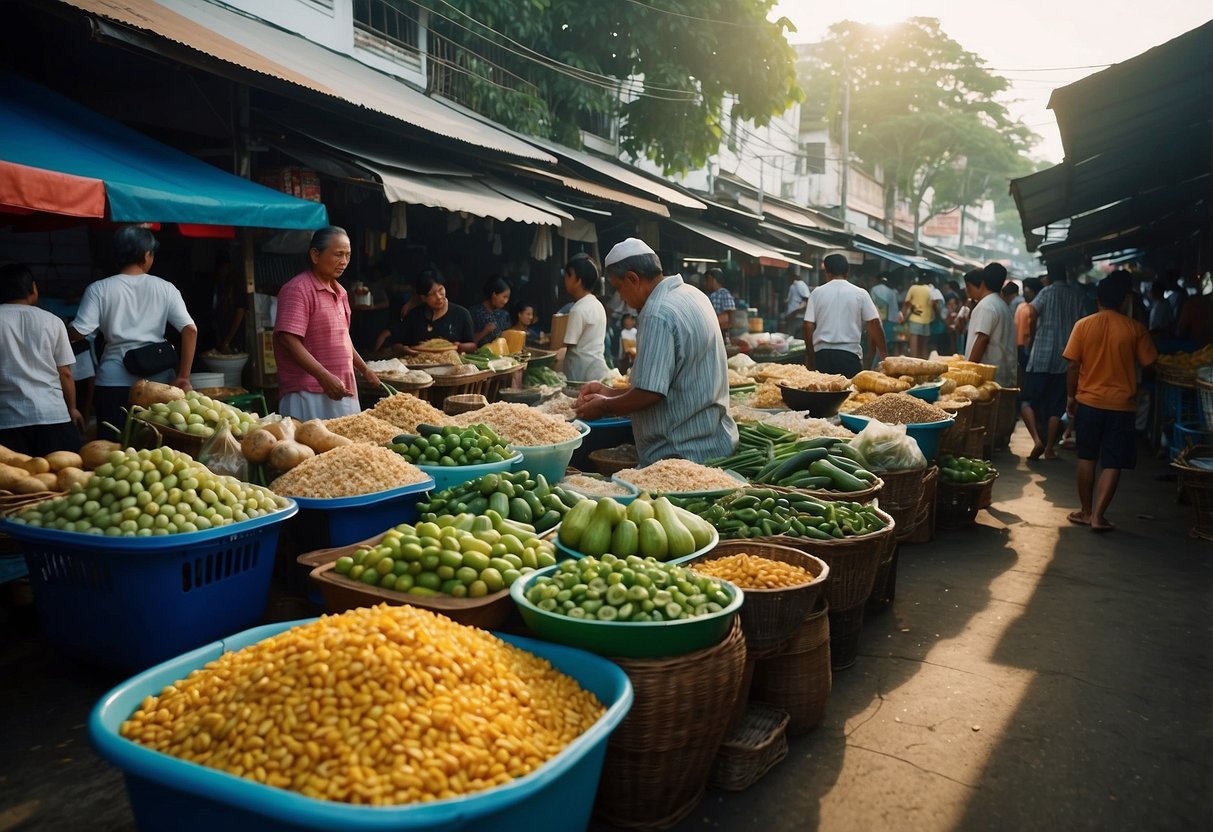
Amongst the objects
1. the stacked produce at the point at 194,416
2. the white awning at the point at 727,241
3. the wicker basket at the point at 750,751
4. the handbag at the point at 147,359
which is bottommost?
the wicker basket at the point at 750,751

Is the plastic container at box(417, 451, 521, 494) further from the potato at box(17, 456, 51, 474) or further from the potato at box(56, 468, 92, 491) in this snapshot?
the potato at box(17, 456, 51, 474)

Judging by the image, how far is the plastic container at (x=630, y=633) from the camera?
2607mm

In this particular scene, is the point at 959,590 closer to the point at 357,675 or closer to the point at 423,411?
the point at 423,411

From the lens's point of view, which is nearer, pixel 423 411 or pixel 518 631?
pixel 518 631

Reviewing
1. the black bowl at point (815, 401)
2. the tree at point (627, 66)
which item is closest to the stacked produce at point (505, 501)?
the black bowl at point (815, 401)

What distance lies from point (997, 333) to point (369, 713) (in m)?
10.1

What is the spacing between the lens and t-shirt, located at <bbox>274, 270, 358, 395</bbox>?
16.9ft

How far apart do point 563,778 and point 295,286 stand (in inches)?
152

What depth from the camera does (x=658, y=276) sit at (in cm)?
481

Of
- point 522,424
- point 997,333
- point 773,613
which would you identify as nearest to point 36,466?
point 522,424

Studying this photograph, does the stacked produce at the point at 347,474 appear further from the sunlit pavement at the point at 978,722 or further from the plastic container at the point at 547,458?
the sunlit pavement at the point at 978,722

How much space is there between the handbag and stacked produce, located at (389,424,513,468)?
87.6 inches

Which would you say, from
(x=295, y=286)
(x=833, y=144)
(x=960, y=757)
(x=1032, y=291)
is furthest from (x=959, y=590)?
(x=833, y=144)

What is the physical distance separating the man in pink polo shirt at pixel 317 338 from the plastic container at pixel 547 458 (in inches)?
53.3
